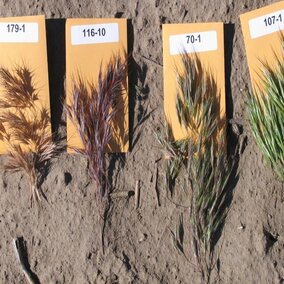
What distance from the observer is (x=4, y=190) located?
2439mm

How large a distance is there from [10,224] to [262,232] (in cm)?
120

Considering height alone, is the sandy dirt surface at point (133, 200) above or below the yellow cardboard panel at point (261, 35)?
below

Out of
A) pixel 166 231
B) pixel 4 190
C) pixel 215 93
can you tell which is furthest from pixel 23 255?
pixel 215 93

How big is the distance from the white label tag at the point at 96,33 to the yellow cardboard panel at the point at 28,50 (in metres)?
0.17

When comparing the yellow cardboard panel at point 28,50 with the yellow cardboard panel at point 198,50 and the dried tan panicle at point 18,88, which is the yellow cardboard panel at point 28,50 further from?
the yellow cardboard panel at point 198,50

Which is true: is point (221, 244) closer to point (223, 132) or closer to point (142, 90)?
point (223, 132)

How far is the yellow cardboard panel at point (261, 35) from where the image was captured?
2354 mm

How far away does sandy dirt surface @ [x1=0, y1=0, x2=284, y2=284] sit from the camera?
93.7 inches

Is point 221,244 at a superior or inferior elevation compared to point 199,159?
inferior

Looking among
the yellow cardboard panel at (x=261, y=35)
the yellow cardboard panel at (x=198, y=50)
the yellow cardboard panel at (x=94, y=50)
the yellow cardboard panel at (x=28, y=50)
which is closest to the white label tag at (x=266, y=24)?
the yellow cardboard panel at (x=261, y=35)

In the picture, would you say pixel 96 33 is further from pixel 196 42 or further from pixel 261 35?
pixel 261 35

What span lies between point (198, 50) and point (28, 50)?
0.81 meters

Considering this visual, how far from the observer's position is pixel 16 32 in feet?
7.95

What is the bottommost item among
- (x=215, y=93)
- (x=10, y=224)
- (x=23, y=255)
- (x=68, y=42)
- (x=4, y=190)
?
(x=23, y=255)
